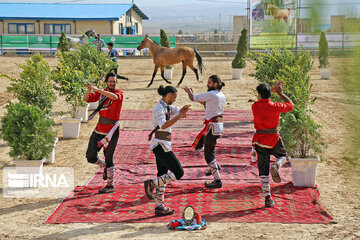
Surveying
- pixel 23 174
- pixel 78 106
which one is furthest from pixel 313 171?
pixel 78 106

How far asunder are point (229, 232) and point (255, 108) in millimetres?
1739

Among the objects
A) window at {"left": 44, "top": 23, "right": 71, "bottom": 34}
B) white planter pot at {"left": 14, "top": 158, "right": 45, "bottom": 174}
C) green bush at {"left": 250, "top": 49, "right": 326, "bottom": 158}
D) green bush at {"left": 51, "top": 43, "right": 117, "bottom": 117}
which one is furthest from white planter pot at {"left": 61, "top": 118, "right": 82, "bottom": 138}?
window at {"left": 44, "top": 23, "right": 71, "bottom": 34}

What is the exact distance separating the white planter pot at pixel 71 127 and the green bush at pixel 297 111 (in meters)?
4.41

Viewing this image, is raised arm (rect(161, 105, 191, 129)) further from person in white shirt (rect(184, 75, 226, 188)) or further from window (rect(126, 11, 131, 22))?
window (rect(126, 11, 131, 22))

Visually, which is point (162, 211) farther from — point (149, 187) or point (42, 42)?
point (42, 42)

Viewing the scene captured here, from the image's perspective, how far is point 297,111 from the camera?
302 inches

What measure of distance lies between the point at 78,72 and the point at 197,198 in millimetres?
6196

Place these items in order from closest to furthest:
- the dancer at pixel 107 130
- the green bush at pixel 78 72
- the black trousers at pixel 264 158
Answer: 1. the black trousers at pixel 264 158
2. the dancer at pixel 107 130
3. the green bush at pixel 78 72

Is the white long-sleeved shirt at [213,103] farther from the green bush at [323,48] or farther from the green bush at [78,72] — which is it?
the green bush at [78,72]

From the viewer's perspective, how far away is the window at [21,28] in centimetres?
3849

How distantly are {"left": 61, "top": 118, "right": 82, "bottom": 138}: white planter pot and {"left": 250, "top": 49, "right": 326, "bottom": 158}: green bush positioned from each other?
441cm

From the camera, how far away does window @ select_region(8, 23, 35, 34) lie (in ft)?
126

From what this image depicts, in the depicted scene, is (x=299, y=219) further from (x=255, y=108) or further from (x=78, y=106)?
(x=78, y=106)

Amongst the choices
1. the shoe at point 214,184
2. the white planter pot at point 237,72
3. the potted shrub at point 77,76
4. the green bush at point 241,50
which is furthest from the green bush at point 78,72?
the white planter pot at point 237,72
